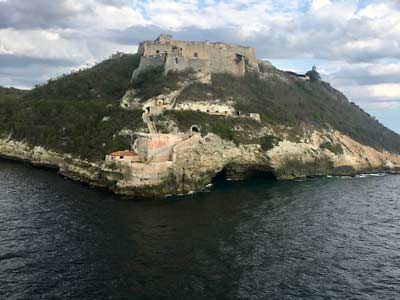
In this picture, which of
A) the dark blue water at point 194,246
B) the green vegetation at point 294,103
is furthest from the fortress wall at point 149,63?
the dark blue water at point 194,246

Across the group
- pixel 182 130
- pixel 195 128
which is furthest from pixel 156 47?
pixel 182 130

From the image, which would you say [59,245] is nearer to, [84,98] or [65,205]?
[65,205]

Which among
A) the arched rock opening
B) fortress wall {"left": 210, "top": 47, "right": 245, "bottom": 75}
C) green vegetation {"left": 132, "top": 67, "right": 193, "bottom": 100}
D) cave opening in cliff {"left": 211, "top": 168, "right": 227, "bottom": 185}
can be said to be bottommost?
cave opening in cliff {"left": 211, "top": 168, "right": 227, "bottom": 185}

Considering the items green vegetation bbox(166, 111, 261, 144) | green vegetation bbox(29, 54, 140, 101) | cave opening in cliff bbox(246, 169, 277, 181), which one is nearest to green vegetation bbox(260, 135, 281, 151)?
green vegetation bbox(166, 111, 261, 144)

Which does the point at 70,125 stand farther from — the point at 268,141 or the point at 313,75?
the point at 313,75

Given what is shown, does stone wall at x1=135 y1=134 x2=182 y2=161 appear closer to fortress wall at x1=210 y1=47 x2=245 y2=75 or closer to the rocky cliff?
the rocky cliff

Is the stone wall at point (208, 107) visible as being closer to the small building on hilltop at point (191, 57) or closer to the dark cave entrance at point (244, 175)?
the small building on hilltop at point (191, 57)

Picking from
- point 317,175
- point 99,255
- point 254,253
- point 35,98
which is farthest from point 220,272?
point 35,98
